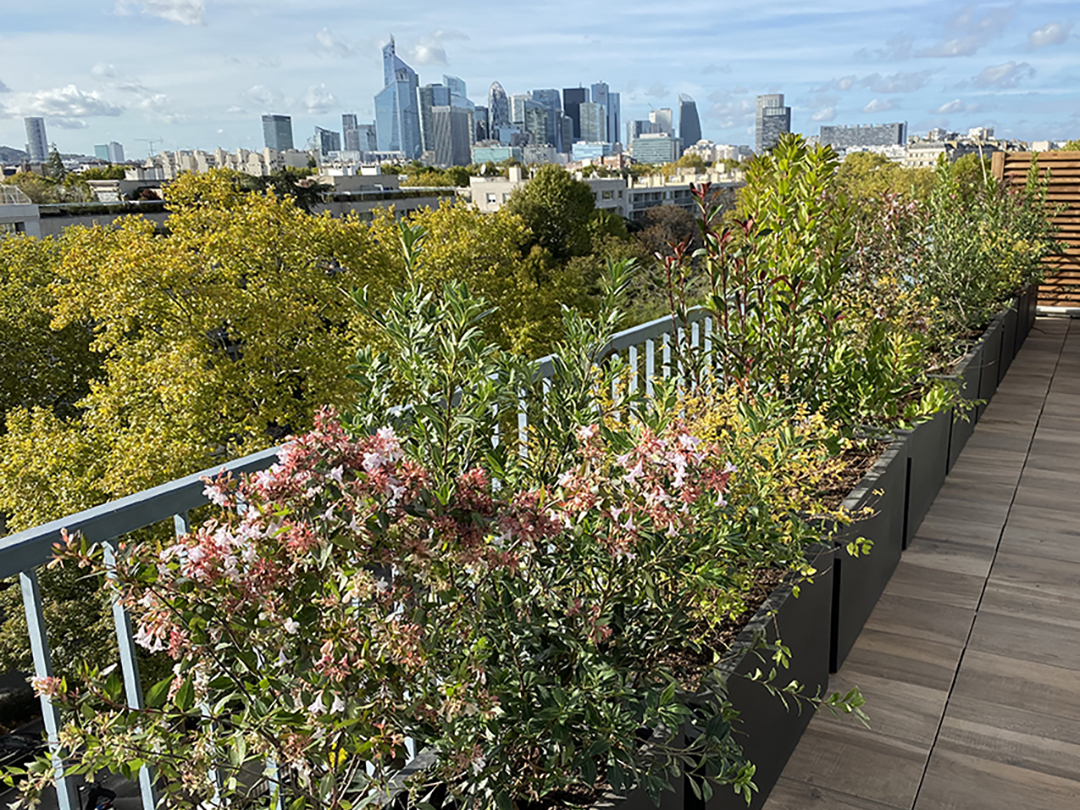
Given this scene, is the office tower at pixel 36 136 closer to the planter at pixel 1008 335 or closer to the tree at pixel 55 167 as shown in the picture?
the tree at pixel 55 167

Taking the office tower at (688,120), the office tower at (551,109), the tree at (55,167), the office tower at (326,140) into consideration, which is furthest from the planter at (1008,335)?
the office tower at (688,120)

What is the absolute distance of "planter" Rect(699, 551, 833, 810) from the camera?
165 cm

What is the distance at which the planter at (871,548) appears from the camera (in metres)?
2.34

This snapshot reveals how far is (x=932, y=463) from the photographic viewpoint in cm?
346

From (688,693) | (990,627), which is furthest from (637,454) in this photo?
(990,627)

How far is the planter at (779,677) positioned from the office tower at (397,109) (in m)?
170

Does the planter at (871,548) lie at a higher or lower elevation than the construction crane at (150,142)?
lower

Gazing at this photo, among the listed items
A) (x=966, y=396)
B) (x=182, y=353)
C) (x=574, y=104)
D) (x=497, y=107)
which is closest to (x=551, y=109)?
(x=574, y=104)

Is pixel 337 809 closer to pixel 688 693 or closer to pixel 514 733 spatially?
pixel 514 733

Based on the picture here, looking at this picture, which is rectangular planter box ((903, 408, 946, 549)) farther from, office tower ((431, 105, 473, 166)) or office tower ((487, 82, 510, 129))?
office tower ((487, 82, 510, 129))

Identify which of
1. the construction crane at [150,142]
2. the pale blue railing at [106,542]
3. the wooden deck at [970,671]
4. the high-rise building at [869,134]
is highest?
the construction crane at [150,142]

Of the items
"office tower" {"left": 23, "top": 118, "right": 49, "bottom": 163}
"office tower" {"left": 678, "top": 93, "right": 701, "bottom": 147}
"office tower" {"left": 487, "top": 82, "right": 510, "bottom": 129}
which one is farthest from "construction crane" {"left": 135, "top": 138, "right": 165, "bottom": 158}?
"office tower" {"left": 678, "top": 93, "right": 701, "bottom": 147}

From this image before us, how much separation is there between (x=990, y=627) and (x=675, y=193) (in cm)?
6907

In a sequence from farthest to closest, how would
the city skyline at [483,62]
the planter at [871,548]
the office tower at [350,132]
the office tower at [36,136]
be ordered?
the office tower at [350,132], the office tower at [36,136], the city skyline at [483,62], the planter at [871,548]
